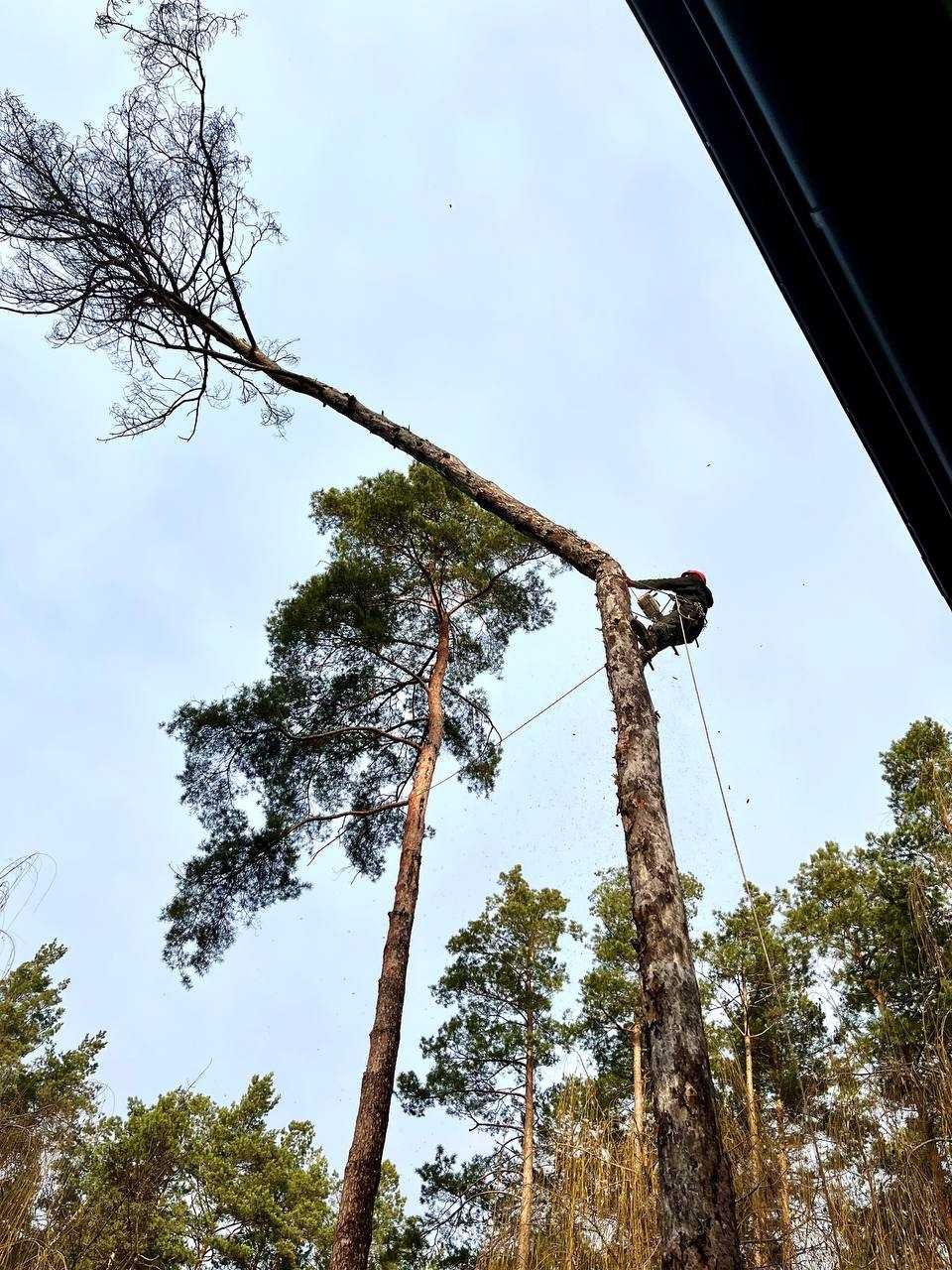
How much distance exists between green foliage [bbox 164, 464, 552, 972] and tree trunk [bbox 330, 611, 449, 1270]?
1486 millimetres

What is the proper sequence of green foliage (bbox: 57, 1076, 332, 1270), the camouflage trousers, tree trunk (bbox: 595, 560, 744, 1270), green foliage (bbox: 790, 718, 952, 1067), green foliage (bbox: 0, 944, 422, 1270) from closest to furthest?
tree trunk (bbox: 595, 560, 744, 1270)
the camouflage trousers
green foliage (bbox: 790, 718, 952, 1067)
green foliage (bbox: 0, 944, 422, 1270)
green foliage (bbox: 57, 1076, 332, 1270)

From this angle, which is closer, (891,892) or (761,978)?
(891,892)

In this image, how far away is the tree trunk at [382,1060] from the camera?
242 inches

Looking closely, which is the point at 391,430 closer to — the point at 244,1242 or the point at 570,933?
the point at 570,933

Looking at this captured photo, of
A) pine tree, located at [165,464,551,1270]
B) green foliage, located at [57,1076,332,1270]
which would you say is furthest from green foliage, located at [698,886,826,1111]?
green foliage, located at [57,1076,332,1270]

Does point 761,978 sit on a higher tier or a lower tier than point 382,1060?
higher

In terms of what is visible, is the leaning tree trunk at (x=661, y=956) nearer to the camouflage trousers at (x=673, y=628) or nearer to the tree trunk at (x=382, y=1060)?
Result: the camouflage trousers at (x=673, y=628)

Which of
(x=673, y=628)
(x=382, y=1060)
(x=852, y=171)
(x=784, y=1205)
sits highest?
(x=673, y=628)

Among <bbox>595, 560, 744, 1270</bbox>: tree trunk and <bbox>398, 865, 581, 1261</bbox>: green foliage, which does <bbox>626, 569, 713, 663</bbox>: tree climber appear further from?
<bbox>398, 865, 581, 1261</bbox>: green foliage

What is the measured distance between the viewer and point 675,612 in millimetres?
5691

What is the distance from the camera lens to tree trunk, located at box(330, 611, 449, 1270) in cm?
616

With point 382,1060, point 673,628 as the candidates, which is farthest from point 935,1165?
point 382,1060

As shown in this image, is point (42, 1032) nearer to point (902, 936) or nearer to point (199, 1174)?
point (199, 1174)

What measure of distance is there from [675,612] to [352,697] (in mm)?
6088
